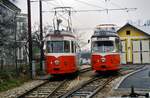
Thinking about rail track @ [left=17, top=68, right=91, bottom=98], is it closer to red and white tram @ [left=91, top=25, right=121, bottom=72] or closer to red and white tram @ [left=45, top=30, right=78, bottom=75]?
red and white tram @ [left=45, top=30, right=78, bottom=75]

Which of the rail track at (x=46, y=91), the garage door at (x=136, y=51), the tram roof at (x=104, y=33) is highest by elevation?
the tram roof at (x=104, y=33)

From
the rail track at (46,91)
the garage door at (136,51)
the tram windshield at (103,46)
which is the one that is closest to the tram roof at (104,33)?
the tram windshield at (103,46)

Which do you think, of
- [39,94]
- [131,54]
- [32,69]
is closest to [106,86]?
[39,94]

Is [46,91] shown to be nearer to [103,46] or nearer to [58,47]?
[58,47]

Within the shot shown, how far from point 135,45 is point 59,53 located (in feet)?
112

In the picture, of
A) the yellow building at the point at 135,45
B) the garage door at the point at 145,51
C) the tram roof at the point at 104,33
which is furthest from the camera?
the yellow building at the point at 135,45

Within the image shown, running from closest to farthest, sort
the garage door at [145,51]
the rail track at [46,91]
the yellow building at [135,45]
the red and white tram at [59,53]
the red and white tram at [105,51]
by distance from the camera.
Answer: the rail track at [46,91] → the red and white tram at [59,53] → the red and white tram at [105,51] → the garage door at [145,51] → the yellow building at [135,45]

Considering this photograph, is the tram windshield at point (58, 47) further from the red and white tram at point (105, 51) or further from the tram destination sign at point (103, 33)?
the tram destination sign at point (103, 33)

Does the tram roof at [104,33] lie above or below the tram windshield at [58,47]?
above

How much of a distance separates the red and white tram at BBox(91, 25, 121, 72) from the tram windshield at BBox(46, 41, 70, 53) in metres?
2.73

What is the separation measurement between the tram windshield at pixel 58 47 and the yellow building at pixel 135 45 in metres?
32.2

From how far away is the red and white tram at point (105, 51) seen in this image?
28.8 m

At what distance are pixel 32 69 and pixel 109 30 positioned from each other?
599 cm

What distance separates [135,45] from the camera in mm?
59812
